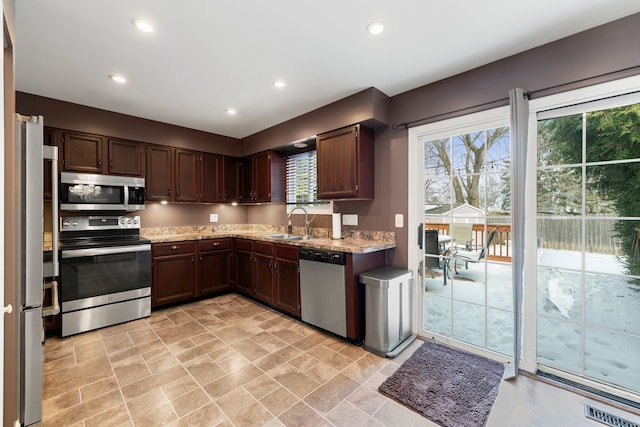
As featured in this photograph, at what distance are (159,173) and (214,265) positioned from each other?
4.75ft

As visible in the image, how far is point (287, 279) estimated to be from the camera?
3332mm

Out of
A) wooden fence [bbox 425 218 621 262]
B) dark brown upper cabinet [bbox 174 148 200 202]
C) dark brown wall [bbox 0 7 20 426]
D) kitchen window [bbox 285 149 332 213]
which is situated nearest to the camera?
dark brown wall [bbox 0 7 20 426]

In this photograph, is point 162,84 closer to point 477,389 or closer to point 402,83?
point 402,83

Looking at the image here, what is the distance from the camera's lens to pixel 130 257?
129 inches

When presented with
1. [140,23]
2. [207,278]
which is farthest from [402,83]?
[207,278]

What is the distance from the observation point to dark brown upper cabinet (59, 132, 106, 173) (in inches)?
127

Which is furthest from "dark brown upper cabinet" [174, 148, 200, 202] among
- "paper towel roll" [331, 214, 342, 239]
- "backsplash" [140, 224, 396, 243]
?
"paper towel roll" [331, 214, 342, 239]

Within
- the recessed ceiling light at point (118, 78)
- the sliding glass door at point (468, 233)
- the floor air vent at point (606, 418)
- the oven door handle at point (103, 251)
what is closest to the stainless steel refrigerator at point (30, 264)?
the recessed ceiling light at point (118, 78)

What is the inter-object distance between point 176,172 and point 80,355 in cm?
237

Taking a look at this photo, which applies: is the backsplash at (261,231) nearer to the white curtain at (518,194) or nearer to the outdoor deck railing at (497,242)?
the outdoor deck railing at (497,242)

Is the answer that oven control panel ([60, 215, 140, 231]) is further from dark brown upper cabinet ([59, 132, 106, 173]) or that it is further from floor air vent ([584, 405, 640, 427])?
floor air vent ([584, 405, 640, 427])

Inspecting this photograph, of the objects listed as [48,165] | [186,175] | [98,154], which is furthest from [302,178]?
[48,165]

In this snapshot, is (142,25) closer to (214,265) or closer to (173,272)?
(173,272)

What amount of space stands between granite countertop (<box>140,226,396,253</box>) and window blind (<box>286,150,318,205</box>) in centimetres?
47
